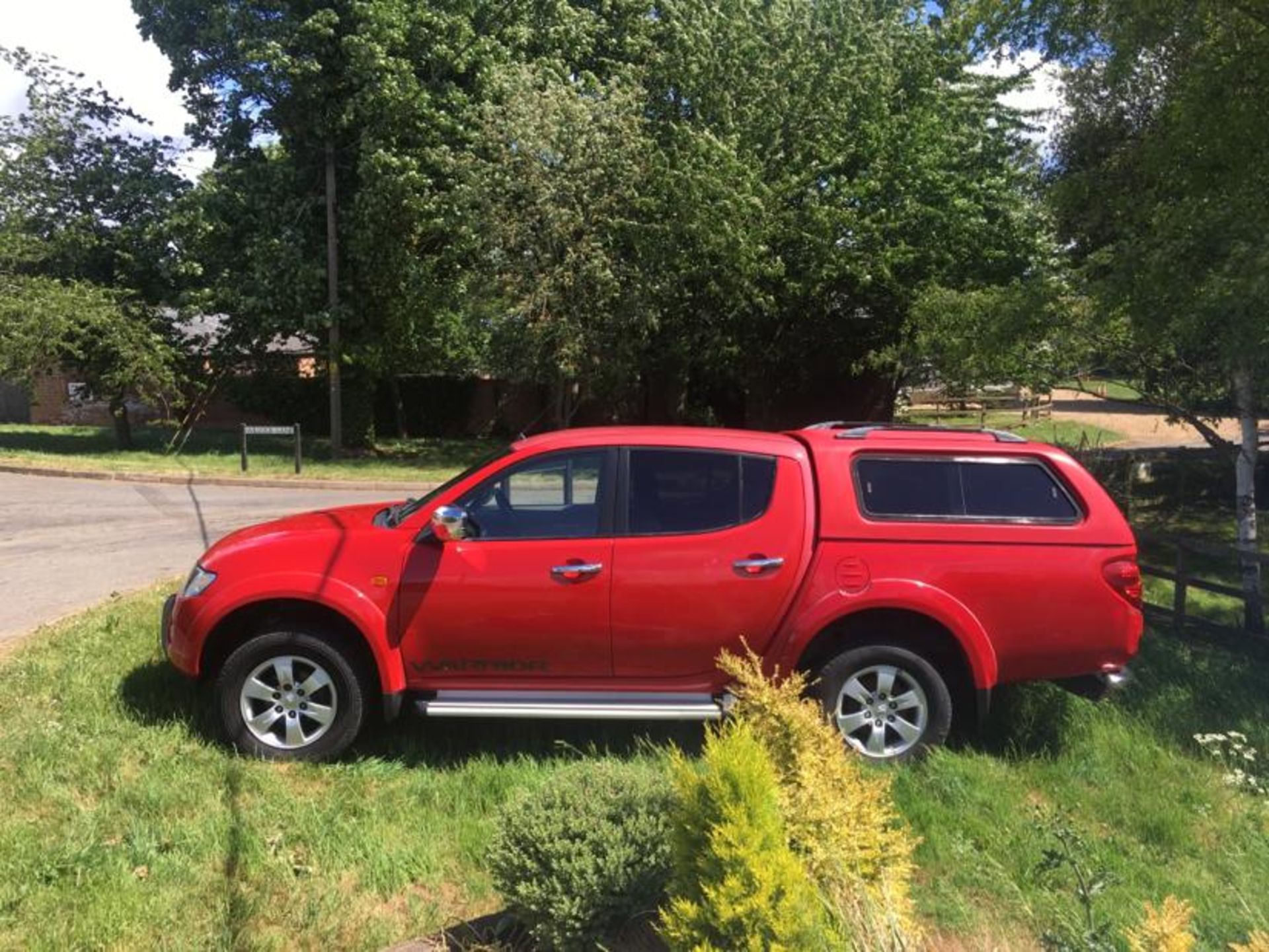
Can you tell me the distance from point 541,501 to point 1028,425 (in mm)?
29250

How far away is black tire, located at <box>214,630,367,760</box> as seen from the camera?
4.58 m

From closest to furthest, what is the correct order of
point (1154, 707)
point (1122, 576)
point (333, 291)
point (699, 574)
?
point (699, 574), point (1122, 576), point (1154, 707), point (333, 291)

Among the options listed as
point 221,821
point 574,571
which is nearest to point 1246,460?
point 574,571

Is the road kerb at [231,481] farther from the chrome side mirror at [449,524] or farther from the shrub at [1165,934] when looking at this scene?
the shrub at [1165,934]

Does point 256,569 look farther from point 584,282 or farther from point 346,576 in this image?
point 584,282

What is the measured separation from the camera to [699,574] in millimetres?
4551

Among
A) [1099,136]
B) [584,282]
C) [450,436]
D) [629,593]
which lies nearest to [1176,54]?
[1099,136]

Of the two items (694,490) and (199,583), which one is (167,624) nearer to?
(199,583)

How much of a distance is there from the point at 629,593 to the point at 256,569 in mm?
1826

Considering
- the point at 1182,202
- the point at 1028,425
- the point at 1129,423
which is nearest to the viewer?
the point at 1182,202

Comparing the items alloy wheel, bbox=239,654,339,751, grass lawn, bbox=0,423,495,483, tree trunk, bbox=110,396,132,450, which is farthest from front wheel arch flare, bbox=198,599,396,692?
tree trunk, bbox=110,396,132,450

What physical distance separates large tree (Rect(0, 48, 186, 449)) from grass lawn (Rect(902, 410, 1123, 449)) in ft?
65.8

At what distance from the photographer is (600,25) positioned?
69.0 feet

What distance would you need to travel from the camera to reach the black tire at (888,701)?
464 cm
